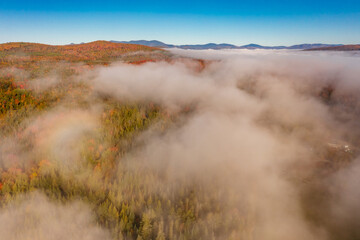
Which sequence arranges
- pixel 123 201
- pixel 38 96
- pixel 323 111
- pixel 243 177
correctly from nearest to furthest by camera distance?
pixel 123 201, pixel 243 177, pixel 38 96, pixel 323 111

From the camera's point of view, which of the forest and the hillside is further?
the hillside

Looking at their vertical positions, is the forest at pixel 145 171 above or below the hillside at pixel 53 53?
below

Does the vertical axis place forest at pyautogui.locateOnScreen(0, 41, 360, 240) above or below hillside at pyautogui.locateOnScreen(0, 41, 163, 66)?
below

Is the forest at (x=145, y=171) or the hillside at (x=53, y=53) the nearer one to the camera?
the forest at (x=145, y=171)

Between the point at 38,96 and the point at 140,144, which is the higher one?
the point at 38,96

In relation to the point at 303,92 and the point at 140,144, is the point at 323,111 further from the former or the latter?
the point at 140,144

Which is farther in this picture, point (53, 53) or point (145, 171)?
point (53, 53)

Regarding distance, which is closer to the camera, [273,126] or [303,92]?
[273,126]

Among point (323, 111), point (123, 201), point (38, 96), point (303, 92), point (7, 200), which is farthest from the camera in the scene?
point (303, 92)

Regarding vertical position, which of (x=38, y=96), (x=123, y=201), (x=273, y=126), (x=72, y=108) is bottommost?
(x=273, y=126)

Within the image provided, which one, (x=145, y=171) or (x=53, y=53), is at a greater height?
(x=53, y=53)

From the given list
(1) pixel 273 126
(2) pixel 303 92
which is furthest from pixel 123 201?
(2) pixel 303 92
